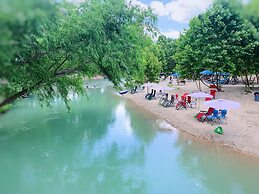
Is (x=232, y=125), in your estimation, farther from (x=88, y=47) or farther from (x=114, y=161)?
(x=88, y=47)

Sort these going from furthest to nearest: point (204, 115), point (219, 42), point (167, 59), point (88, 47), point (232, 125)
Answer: point (167, 59) → point (219, 42) → point (204, 115) → point (232, 125) → point (88, 47)

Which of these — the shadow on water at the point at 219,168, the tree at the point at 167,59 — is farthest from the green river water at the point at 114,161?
the tree at the point at 167,59

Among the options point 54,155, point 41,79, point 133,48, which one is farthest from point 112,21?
point 54,155

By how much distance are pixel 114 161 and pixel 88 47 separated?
254 inches

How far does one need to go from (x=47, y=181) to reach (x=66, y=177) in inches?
30.0

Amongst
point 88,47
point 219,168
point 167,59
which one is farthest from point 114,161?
point 167,59

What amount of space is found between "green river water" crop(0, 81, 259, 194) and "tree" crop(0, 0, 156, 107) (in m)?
3.65

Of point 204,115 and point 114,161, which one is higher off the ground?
point 204,115

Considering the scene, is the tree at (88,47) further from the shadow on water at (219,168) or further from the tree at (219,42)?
the tree at (219,42)

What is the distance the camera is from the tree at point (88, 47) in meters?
8.30

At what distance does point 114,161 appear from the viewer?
12984 mm

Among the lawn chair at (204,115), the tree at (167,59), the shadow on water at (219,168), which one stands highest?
the tree at (167,59)

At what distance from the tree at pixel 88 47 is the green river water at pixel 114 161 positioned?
3645 millimetres

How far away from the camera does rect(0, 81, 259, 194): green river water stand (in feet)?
34.6
